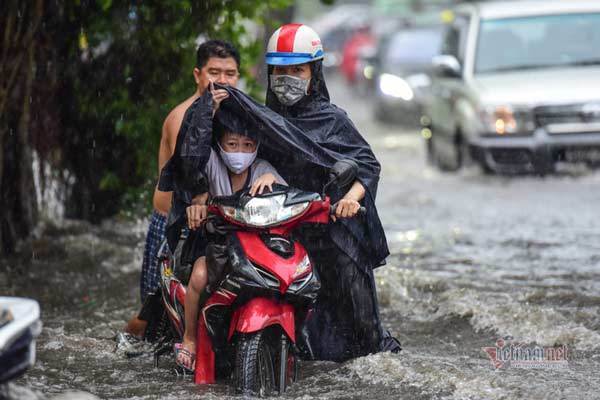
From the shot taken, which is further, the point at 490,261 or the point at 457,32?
the point at 457,32

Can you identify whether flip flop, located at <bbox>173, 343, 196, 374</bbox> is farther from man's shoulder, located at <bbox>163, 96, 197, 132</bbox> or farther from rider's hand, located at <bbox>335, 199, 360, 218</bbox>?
man's shoulder, located at <bbox>163, 96, 197, 132</bbox>

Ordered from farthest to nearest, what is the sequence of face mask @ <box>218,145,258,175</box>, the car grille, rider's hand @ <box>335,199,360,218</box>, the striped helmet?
the car grille
the striped helmet
face mask @ <box>218,145,258,175</box>
rider's hand @ <box>335,199,360,218</box>

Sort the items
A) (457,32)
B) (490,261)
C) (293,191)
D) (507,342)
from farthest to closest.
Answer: (457,32) → (490,261) → (507,342) → (293,191)

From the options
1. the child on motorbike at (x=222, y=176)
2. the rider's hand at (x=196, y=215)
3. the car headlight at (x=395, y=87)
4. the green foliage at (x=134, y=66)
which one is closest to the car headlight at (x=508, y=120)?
the green foliage at (x=134, y=66)

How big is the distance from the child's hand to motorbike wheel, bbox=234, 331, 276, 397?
618 mm

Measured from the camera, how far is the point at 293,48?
6.56 m

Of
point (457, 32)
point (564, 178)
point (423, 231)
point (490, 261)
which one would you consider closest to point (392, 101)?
point (457, 32)

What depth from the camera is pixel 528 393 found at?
628cm

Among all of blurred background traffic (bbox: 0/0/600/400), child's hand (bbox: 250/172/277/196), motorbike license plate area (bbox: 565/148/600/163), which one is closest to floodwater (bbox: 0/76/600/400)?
blurred background traffic (bbox: 0/0/600/400)

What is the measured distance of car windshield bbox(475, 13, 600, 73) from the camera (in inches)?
586

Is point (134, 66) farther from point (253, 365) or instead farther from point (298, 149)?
point (253, 365)

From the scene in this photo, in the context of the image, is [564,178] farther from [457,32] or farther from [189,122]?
[189,122]

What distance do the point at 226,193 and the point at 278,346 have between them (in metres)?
0.76

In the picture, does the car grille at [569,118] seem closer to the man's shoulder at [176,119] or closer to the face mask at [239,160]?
the man's shoulder at [176,119]
